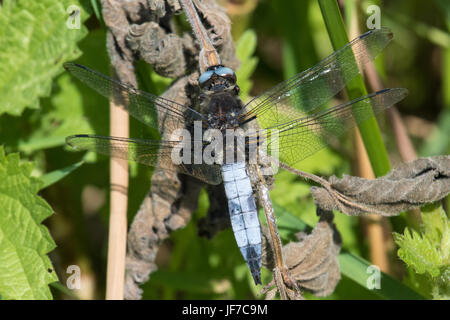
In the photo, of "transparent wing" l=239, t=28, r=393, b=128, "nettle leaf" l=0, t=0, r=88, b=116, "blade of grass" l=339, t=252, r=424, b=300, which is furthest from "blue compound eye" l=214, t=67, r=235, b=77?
"blade of grass" l=339, t=252, r=424, b=300

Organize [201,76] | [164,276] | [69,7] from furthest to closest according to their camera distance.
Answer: [164,276] → [69,7] → [201,76]

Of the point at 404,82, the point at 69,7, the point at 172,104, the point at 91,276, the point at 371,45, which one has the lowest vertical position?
Result: the point at 91,276

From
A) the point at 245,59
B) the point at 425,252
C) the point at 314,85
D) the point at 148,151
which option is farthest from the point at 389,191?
the point at 245,59

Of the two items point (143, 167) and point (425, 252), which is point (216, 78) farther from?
point (425, 252)

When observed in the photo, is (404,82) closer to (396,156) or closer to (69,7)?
(396,156)

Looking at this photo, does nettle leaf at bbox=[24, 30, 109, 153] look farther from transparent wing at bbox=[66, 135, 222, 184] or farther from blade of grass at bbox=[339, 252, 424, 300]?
blade of grass at bbox=[339, 252, 424, 300]
